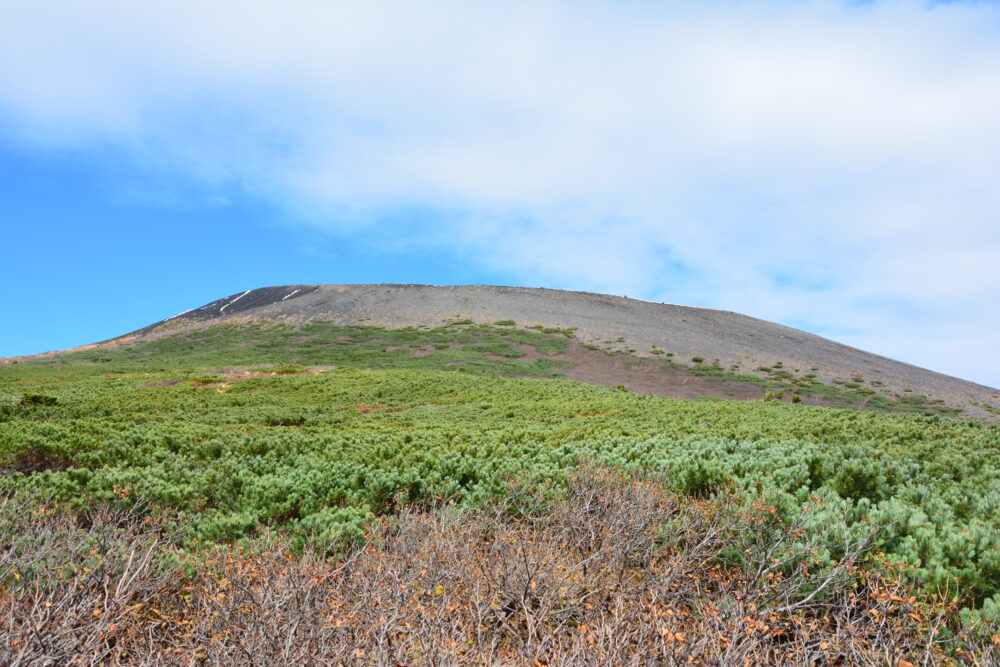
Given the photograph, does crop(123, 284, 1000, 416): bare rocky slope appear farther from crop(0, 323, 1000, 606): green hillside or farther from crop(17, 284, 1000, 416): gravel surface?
crop(0, 323, 1000, 606): green hillside

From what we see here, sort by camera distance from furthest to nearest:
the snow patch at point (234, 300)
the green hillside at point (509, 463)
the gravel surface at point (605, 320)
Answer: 1. the snow patch at point (234, 300)
2. the gravel surface at point (605, 320)
3. the green hillside at point (509, 463)

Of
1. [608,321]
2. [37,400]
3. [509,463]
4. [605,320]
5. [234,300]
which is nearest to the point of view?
[509,463]

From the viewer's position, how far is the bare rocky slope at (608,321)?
47656 mm

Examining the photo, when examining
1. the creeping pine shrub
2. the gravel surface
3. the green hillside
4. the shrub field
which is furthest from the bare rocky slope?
the creeping pine shrub

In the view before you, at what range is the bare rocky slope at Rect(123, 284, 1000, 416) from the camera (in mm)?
47656

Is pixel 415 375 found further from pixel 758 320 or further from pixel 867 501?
pixel 758 320

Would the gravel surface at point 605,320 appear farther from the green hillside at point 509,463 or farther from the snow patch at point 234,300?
the green hillside at point 509,463

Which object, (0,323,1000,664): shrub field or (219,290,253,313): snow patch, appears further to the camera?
(219,290,253,313): snow patch

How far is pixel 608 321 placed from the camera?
205 ft

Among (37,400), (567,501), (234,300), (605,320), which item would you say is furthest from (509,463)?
(234,300)

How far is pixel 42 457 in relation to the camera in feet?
35.9

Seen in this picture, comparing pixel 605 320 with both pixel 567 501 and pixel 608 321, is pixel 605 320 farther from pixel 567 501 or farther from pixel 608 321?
pixel 567 501

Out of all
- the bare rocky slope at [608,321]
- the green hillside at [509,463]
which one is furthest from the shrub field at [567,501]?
the bare rocky slope at [608,321]

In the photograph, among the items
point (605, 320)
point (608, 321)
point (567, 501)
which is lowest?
point (567, 501)
